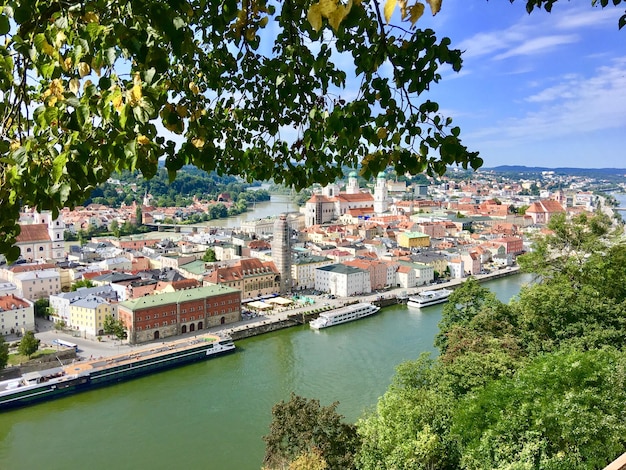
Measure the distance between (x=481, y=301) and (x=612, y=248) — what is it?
6.37 ft

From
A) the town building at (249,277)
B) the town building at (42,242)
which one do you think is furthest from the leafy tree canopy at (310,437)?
the town building at (42,242)

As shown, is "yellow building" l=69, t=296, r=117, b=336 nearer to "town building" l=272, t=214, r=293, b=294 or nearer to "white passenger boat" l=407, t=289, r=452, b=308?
"town building" l=272, t=214, r=293, b=294

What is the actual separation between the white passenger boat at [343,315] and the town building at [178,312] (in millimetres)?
1777

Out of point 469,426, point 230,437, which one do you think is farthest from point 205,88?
point 230,437

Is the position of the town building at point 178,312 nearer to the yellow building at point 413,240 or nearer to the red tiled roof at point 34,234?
the red tiled roof at point 34,234

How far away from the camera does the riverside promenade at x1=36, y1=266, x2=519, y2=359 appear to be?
368 inches

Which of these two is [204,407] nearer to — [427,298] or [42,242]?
[427,298]

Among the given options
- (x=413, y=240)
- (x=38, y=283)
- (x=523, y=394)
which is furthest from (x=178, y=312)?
(x=413, y=240)

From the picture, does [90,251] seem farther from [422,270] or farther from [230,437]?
[230,437]

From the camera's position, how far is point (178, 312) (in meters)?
10.2

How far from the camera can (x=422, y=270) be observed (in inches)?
614

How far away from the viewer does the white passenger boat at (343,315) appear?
433 inches


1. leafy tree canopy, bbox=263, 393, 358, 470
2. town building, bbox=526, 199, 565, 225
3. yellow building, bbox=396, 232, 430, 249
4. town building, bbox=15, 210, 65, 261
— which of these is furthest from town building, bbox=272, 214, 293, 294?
town building, bbox=526, 199, 565, 225

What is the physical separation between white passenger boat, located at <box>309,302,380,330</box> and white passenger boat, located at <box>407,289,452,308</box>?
1.14 meters
